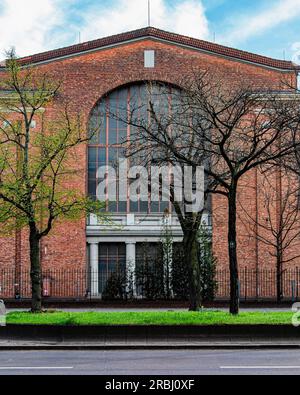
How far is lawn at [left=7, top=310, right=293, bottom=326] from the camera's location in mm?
21938

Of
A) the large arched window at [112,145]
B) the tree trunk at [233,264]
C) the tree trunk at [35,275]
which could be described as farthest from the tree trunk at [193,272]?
the large arched window at [112,145]

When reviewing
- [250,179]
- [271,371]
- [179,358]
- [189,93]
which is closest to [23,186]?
[189,93]

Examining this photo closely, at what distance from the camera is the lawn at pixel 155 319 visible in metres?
21.9

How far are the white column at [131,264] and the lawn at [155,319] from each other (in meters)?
16.4

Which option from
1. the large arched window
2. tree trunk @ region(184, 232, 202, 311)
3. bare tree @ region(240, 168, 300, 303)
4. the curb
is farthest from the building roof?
the curb

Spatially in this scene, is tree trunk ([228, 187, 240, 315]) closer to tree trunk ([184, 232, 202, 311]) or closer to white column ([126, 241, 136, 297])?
tree trunk ([184, 232, 202, 311])

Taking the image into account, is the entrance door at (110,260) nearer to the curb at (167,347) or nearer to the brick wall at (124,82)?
the brick wall at (124,82)

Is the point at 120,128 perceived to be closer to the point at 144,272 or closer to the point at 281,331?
the point at 144,272

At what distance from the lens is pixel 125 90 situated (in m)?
45.7

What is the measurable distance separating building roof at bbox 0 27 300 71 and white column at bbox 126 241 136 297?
12.3 m

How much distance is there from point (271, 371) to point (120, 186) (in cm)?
3032

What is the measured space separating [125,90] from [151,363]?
3078 centimetres

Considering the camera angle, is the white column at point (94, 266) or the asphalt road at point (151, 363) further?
the white column at point (94, 266)

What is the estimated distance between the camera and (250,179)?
45.1 m
